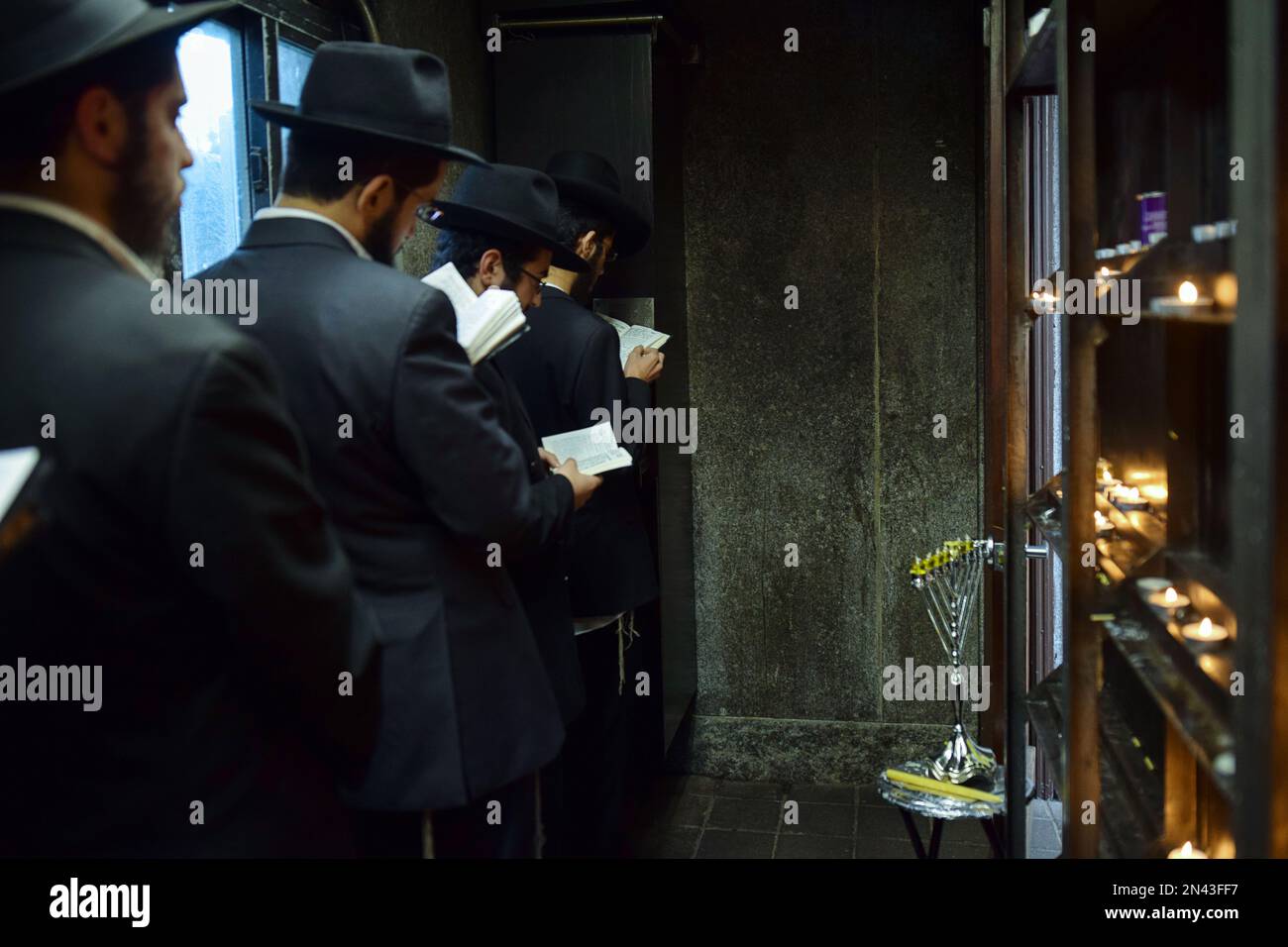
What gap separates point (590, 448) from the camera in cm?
283

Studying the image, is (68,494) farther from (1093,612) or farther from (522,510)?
(1093,612)

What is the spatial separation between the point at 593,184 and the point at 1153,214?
156cm

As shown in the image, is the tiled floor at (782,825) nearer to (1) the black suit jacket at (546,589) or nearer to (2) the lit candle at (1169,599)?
(1) the black suit jacket at (546,589)

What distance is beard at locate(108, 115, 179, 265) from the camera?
1.44 meters

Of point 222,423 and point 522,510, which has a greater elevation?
point 222,423

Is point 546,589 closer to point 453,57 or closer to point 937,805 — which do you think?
point 937,805

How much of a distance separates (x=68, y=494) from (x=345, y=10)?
2.23 m

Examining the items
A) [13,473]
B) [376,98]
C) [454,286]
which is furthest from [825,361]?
[13,473]

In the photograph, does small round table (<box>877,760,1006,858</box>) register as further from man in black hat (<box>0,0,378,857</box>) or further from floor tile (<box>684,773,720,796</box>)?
man in black hat (<box>0,0,378,857</box>)

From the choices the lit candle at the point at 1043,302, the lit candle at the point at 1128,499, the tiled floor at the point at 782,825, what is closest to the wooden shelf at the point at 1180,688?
the lit candle at the point at 1128,499

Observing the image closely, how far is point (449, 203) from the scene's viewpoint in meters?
2.79
